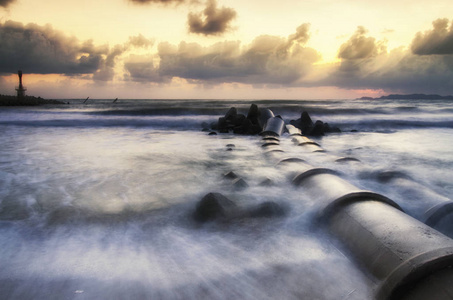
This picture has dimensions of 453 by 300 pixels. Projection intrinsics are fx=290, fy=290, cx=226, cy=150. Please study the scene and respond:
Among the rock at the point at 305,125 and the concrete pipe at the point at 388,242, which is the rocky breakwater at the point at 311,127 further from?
the concrete pipe at the point at 388,242

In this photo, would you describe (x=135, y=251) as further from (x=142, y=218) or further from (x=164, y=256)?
(x=142, y=218)

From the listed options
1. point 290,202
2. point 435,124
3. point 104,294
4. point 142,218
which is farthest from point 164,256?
point 435,124

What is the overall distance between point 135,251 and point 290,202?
1.47m

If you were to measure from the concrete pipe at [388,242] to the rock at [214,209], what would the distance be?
2.54 ft

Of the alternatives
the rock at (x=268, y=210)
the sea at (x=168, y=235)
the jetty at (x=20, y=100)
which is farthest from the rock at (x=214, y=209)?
the jetty at (x=20, y=100)

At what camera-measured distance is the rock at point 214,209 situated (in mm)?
2459

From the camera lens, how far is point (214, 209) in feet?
8.20

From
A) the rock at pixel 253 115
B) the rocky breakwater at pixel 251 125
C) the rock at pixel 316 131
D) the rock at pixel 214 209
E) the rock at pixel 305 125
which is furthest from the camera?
the rock at pixel 253 115

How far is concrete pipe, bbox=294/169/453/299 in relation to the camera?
46.6 inches

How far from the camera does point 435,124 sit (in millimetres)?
13609

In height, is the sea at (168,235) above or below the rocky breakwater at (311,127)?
below

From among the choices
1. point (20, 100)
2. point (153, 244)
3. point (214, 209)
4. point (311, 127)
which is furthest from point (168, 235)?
point (20, 100)

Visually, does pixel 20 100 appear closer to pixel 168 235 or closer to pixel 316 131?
pixel 316 131

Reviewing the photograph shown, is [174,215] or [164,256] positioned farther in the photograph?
[174,215]
